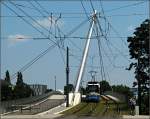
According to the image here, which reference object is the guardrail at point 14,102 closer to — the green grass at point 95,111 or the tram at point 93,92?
the green grass at point 95,111

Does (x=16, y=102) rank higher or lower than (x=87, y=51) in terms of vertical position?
lower

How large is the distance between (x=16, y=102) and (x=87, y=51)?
25.0 m

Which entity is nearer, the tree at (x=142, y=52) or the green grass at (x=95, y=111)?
the green grass at (x=95, y=111)

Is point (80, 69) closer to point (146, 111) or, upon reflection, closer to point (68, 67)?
point (68, 67)

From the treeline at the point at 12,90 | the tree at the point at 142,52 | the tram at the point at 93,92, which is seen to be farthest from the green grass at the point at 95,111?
the treeline at the point at 12,90

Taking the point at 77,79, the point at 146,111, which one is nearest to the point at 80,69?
the point at 77,79

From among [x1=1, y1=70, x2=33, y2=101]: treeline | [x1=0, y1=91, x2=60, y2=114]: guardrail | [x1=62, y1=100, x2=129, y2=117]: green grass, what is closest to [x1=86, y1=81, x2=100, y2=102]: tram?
[x1=0, y1=91, x2=60, y2=114]: guardrail

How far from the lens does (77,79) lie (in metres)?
88.6

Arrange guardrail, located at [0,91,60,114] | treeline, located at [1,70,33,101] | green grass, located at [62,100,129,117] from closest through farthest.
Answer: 1. green grass, located at [62,100,129,117]
2. guardrail, located at [0,91,60,114]
3. treeline, located at [1,70,33,101]

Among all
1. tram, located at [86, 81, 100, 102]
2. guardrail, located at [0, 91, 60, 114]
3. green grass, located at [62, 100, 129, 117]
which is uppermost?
tram, located at [86, 81, 100, 102]

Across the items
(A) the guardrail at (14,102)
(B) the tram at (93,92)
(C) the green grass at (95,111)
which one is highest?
(B) the tram at (93,92)

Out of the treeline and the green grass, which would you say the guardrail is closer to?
the green grass

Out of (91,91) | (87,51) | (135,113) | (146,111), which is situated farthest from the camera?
(87,51)

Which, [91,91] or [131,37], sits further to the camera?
[91,91]
